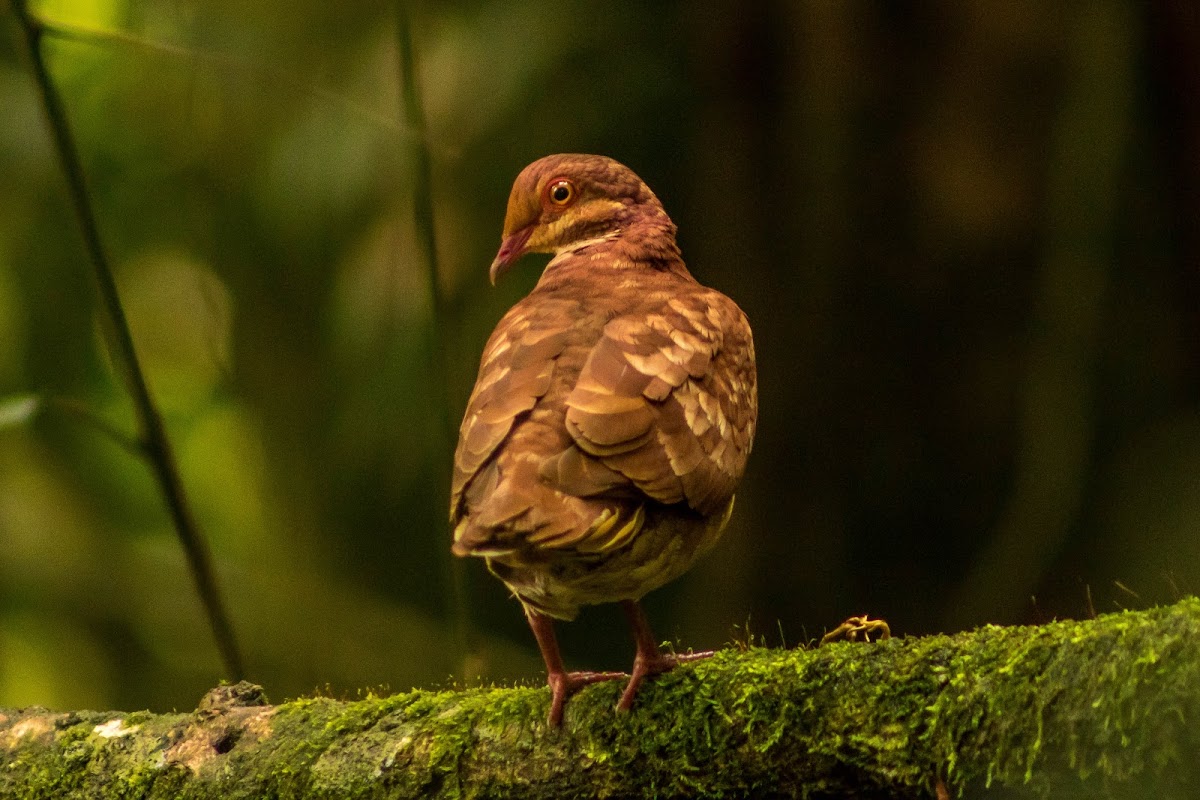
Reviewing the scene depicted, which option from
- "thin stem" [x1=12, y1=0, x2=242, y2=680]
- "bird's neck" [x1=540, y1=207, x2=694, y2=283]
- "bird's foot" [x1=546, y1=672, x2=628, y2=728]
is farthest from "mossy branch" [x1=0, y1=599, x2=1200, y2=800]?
"thin stem" [x1=12, y1=0, x2=242, y2=680]

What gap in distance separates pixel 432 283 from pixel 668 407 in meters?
2.42

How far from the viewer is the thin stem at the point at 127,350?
177 inches

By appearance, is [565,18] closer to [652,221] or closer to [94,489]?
[652,221]

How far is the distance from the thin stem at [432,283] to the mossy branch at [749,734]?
213cm

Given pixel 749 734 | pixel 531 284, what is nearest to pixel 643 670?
pixel 749 734

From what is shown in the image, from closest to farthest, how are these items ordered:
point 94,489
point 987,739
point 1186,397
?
point 987,739, point 1186,397, point 94,489

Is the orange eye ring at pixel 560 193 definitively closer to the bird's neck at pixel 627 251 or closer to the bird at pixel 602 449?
the bird's neck at pixel 627 251

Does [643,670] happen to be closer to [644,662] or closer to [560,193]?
[644,662]

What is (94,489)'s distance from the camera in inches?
246

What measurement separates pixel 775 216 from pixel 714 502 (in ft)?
10.5

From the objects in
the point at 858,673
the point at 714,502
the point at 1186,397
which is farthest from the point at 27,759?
the point at 1186,397

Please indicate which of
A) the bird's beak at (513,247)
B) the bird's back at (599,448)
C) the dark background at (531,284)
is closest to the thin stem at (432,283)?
the dark background at (531,284)

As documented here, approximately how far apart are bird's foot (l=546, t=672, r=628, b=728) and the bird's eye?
154 centimetres

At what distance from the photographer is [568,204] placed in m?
3.74
